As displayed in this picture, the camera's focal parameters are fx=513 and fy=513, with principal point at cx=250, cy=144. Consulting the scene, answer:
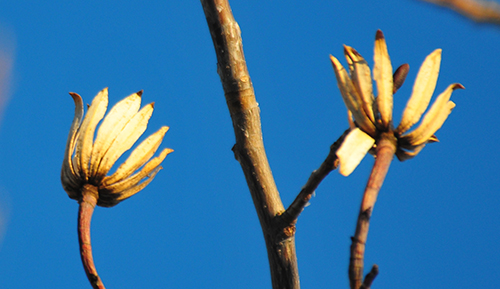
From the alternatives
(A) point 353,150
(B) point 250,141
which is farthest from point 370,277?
(B) point 250,141

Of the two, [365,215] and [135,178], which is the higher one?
[135,178]

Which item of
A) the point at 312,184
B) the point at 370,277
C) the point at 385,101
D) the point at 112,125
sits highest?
the point at 112,125

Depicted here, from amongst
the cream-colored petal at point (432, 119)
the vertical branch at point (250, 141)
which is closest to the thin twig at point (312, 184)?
the vertical branch at point (250, 141)

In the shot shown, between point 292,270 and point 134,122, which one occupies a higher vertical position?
point 134,122

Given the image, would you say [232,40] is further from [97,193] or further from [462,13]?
[462,13]

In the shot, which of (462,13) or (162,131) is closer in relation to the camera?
(462,13)

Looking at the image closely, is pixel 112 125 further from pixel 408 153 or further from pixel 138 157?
pixel 408 153

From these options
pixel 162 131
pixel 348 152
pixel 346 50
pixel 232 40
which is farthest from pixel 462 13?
pixel 162 131
